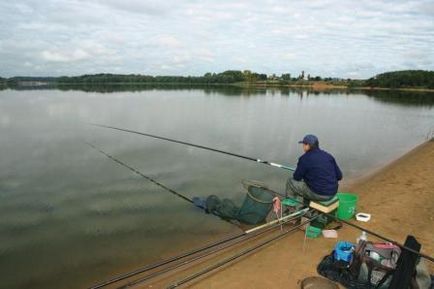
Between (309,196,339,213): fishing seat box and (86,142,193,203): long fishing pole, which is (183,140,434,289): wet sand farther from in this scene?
(86,142,193,203): long fishing pole

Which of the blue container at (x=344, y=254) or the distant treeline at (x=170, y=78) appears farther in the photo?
the distant treeline at (x=170, y=78)

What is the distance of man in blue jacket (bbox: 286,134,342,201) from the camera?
599cm

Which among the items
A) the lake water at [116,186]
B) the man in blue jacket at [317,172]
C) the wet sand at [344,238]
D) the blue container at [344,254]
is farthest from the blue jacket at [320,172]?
the lake water at [116,186]

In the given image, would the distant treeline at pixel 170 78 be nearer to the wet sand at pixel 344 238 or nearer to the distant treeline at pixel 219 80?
the distant treeline at pixel 219 80

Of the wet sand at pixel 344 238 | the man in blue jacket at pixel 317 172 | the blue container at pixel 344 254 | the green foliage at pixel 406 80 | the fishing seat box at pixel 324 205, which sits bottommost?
the wet sand at pixel 344 238

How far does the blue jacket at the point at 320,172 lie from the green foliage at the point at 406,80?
117m

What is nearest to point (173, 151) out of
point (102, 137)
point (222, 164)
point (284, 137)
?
point (222, 164)

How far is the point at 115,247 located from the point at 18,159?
353 inches

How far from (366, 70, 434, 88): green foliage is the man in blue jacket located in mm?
116749

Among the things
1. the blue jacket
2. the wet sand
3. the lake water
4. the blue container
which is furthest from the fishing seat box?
the lake water

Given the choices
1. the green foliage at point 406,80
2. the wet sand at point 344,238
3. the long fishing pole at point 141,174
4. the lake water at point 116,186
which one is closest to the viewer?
the wet sand at point 344,238

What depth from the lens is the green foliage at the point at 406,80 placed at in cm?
10690

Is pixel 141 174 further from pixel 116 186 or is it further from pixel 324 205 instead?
pixel 324 205

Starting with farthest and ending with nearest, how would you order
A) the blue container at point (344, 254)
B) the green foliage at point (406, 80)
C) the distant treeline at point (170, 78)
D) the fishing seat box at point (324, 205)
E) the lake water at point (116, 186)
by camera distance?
the distant treeline at point (170, 78)
the green foliage at point (406, 80)
the lake water at point (116, 186)
the fishing seat box at point (324, 205)
the blue container at point (344, 254)
